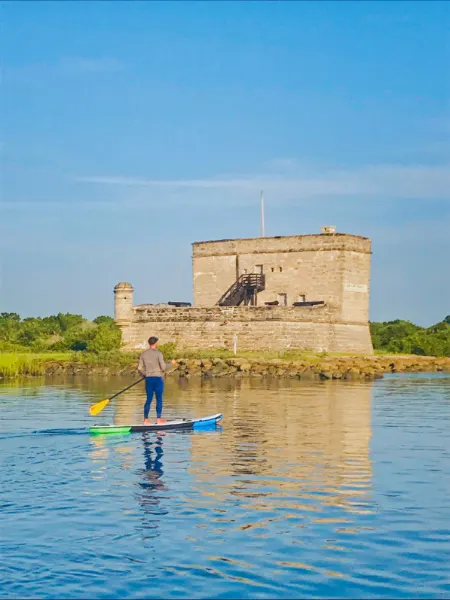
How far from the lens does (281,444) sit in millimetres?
16094

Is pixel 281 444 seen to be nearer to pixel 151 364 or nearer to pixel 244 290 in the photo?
pixel 151 364

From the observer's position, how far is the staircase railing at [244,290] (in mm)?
50469

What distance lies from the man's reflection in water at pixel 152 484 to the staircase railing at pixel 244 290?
3391cm

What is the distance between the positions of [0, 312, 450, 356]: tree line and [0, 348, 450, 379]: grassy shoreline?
1.86 metres

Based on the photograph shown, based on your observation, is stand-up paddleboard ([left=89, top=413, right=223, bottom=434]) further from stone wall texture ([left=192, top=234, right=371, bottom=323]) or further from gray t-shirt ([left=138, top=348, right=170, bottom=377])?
stone wall texture ([left=192, top=234, right=371, bottom=323])

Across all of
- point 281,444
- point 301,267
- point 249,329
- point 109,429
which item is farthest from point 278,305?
point 281,444

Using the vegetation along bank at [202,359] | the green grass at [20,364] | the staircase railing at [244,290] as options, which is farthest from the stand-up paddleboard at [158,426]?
the staircase railing at [244,290]

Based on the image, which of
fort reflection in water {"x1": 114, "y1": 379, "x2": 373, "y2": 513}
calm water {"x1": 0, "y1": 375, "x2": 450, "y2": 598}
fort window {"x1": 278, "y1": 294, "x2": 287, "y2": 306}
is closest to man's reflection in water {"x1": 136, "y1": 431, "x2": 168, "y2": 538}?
calm water {"x1": 0, "y1": 375, "x2": 450, "y2": 598}

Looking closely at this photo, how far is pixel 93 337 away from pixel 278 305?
9.54 metres

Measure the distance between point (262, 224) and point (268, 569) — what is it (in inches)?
1812

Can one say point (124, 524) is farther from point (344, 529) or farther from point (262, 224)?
point (262, 224)

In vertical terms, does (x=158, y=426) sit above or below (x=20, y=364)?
below

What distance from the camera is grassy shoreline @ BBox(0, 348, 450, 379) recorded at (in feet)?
129

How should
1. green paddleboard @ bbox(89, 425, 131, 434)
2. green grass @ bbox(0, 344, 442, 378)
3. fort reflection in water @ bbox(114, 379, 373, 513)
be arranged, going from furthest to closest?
green grass @ bbox(0, 344, 442, 378), green paddleboard @ bbox(89, 425, 131, 434), fort reflection in water @ bbox(114, 379, 373, 513)
